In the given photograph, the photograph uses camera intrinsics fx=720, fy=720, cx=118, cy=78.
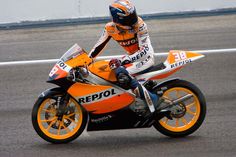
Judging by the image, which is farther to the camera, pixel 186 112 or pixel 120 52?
pixel 120 52

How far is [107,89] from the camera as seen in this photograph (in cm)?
807

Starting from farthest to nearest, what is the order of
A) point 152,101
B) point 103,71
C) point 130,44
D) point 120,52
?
point 120,52 < point 130,44 < point 152,101 < point 103,71

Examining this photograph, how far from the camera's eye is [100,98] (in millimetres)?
8086

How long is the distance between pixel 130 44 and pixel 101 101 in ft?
2.44

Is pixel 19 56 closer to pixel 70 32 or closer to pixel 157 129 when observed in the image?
pixel 70 32

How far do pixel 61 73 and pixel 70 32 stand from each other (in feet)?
27.4

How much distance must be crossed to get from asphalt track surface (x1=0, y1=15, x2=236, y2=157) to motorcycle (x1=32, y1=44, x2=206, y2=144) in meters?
0.20

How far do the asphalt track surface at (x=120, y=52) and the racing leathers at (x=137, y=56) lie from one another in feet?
1.88

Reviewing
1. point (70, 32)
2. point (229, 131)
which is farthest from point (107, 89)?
point (70, 32)

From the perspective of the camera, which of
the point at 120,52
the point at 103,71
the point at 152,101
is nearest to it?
the point at 103,71

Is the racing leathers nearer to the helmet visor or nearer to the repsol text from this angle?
the helmet visor

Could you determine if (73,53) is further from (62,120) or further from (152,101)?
(152,101)

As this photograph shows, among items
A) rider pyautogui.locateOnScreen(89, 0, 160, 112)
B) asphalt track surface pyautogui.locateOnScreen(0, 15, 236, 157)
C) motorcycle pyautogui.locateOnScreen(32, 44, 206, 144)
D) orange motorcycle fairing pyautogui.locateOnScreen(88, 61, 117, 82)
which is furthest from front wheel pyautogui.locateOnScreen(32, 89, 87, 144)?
rider pyautogui.locateOnScreen(89, 0, 160, 112)

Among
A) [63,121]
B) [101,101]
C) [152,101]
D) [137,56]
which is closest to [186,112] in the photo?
[152,101]
